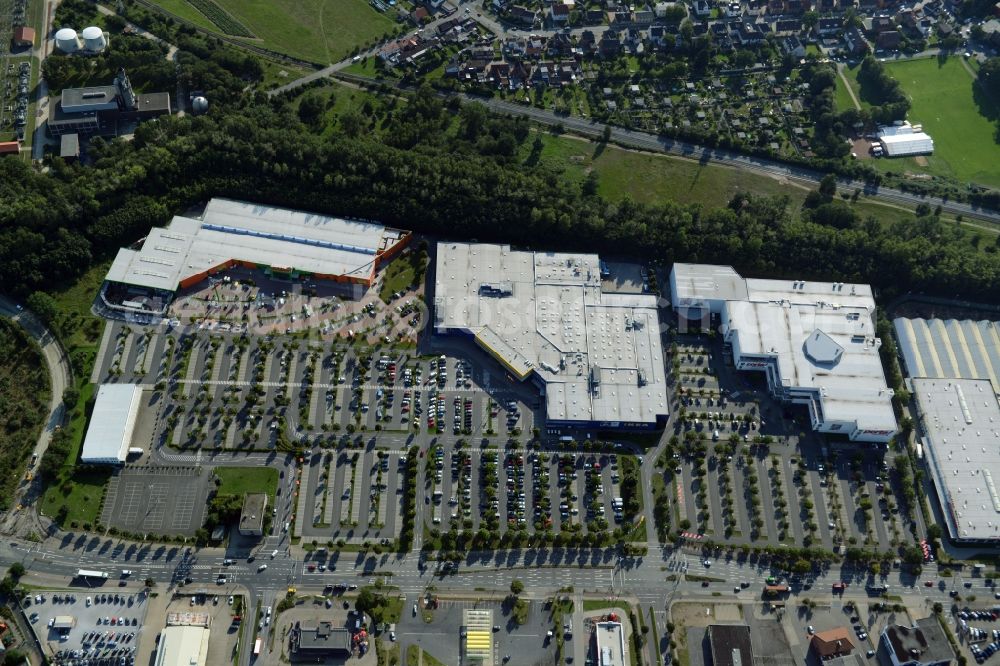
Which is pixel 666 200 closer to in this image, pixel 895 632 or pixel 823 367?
pixel 823 367

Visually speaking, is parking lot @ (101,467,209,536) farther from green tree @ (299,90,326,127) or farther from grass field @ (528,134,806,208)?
grass field @ (528,134,806,208)

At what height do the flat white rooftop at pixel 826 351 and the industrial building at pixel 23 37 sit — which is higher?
the industrial building at pixel 23 37

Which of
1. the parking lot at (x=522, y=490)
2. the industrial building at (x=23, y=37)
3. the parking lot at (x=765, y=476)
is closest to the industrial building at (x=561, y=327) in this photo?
the parking lot at (x=522, y=490)

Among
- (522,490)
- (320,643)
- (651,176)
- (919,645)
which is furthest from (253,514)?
(651,176)

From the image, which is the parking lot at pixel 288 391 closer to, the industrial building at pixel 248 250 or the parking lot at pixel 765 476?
the industrial building at pixel 248 250

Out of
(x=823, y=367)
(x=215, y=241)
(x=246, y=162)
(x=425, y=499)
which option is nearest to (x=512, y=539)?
(x=425, y=499)
